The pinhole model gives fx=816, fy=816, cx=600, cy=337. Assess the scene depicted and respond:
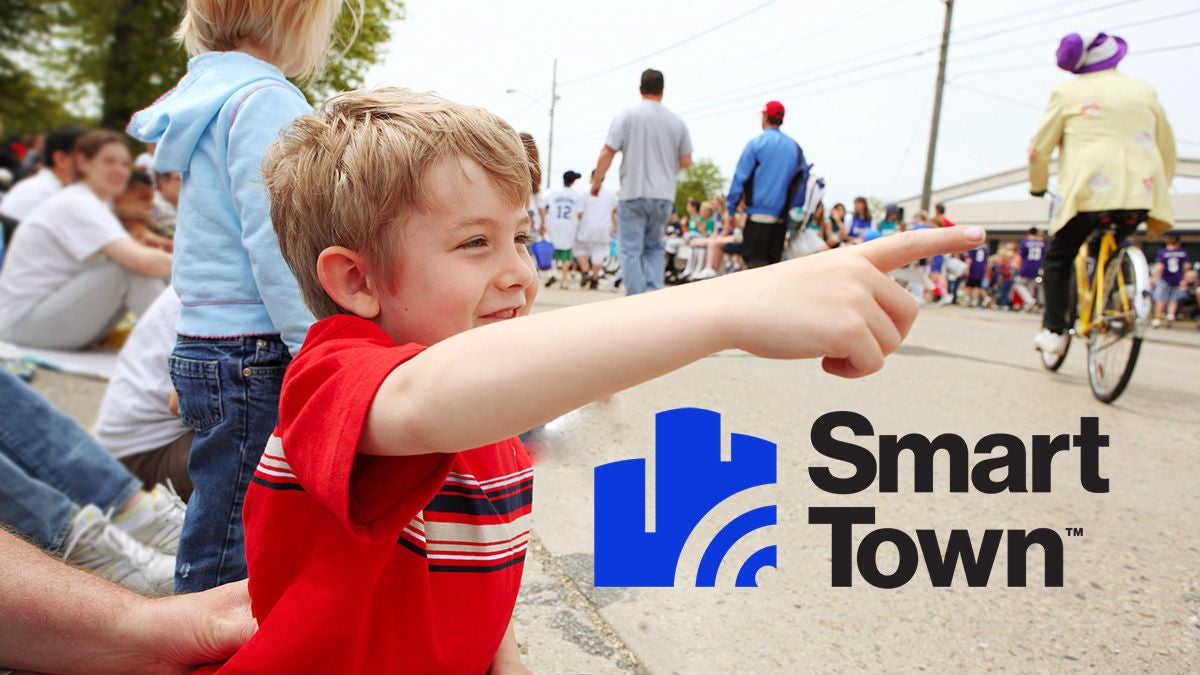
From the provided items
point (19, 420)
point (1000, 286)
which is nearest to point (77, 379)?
point (19, 420)

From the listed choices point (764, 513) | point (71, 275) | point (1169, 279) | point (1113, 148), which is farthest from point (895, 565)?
point (1169, 279)

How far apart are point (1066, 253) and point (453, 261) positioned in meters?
5.02

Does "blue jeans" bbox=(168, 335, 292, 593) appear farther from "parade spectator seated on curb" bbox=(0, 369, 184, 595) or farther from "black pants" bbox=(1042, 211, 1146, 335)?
"black pants" bbox=(1042, 211, 1146, 335)

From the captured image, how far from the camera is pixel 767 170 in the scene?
668 cm

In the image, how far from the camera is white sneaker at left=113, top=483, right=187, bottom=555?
233 cm

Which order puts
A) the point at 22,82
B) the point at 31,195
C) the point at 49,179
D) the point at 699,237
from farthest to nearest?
the point at 22,82 → the point at 699,237 → the point at 31,195 → the point at 49,179

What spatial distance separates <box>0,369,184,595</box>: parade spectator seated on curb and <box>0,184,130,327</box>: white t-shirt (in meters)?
2.26

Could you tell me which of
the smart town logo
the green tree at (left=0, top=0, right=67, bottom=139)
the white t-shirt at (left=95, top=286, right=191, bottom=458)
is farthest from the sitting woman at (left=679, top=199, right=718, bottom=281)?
the green tree at (left=0, top=0, right=67, bottom=139)

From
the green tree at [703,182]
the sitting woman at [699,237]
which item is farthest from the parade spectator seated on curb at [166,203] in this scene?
the green tree at [703,182]

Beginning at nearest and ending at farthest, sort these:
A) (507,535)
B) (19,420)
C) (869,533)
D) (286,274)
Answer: (507,535)
(286,274)
(19,420)
(869,533)

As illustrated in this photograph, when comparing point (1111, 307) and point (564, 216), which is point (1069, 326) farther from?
point (564, 216)

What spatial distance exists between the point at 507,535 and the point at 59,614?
0.68 m

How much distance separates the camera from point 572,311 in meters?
0.78

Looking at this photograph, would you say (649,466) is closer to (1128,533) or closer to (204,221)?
(1128,533)
